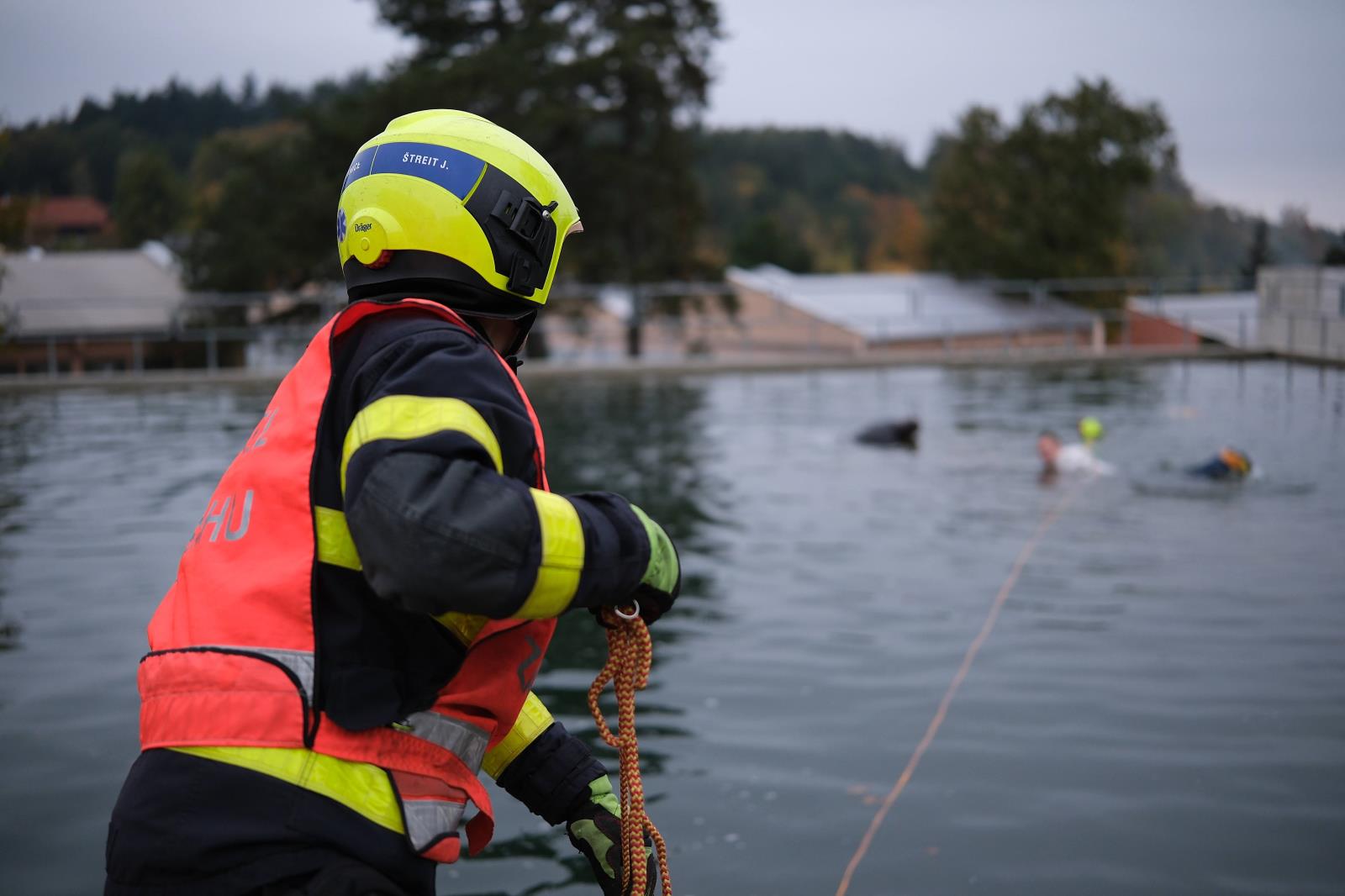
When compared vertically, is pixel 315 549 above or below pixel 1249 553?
above

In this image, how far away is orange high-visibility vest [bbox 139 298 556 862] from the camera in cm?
211

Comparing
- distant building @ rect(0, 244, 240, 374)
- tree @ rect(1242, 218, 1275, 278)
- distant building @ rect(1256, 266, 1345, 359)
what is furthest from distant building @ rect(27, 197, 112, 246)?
tree @ rect(1242, 218, 1275, 278)

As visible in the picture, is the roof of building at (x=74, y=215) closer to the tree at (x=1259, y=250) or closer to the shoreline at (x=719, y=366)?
the shoreline at (x=719, y=366)

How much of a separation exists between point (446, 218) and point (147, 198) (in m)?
62.4

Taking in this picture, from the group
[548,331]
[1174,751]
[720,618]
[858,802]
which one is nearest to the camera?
[858,802]

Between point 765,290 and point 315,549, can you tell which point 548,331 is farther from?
point 315,549

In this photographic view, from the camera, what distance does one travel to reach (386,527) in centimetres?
197

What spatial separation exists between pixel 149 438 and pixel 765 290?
41.1 meters

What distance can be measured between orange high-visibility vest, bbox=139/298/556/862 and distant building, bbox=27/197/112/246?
4545cm

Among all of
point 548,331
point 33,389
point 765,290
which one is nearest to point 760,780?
point 33,389

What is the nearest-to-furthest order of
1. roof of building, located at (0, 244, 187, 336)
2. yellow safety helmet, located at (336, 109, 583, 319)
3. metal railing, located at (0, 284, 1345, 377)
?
1. yellow safety helmet, located at (336, 109, 583, 319)
2. metal railing, located at (0, 284, 1345, 377)
3. roof of building, located at (0, 244, 187, 336)

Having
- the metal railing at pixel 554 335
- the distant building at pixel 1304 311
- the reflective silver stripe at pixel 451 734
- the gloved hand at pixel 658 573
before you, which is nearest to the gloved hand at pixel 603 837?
the reflective silver stripe at pixel 451 734

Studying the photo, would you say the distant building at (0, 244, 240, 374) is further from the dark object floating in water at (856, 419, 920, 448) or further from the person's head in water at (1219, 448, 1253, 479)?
the person's head in water at (1219, 448, 1253, 479)

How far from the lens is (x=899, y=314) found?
5309 cm
